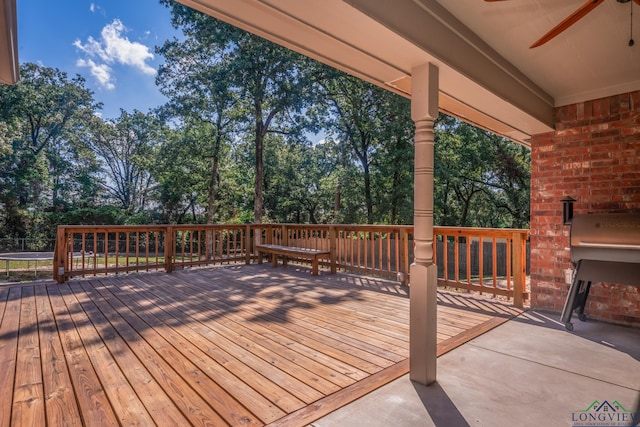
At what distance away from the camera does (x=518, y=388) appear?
2049 millimetres

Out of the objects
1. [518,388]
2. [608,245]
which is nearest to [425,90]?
[518,388]

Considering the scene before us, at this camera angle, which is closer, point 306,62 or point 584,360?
point 584,360

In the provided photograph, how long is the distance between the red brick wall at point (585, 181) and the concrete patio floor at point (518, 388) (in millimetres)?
530

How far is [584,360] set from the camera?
2.45 m

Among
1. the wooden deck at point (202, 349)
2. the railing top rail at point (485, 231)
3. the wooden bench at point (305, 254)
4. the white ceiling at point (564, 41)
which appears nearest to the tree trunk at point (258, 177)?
the wooden bench at point (305, 254)

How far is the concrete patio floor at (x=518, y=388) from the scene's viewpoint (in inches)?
69.0

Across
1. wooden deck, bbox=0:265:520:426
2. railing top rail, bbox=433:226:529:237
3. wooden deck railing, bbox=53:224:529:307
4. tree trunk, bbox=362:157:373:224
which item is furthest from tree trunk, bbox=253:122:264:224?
railing top rail, bbox=433:226:529:237

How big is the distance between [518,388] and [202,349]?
2.27m

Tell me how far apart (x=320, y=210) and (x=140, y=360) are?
47.6 ft

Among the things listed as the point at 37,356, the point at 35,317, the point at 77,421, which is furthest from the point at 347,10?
the point at 35,317

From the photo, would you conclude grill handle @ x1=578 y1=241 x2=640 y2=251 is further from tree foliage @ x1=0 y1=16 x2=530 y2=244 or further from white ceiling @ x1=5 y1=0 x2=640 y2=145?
tree foliage @ x1=0 y1=16 x2=530 y2=244

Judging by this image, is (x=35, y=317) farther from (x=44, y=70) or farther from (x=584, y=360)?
(x=44, y=70)

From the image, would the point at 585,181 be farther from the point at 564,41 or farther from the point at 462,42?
the point at 462,42

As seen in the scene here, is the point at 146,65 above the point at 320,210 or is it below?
above
